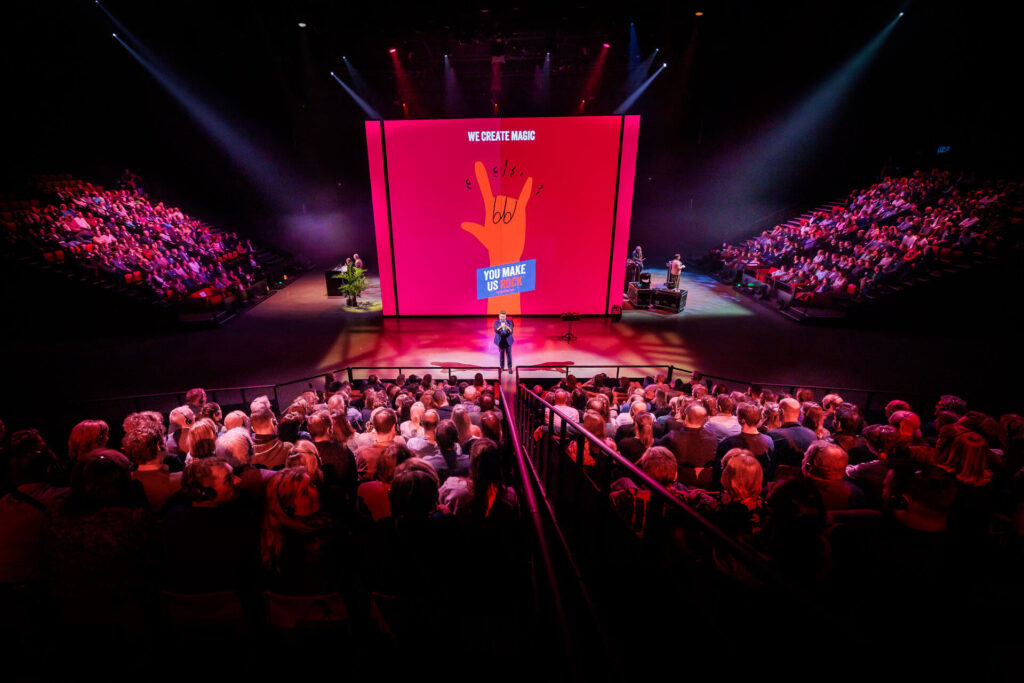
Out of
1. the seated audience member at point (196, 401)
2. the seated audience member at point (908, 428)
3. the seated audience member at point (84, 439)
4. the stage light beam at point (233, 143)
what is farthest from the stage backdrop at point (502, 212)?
the stage light beam at point (233, 143)

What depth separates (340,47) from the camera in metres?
14.6

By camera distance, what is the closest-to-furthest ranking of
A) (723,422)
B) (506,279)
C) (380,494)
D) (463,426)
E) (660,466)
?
1. (380,494)
2. (660,466)
3. (463,426)
4. (723,422)
5. (506,279)

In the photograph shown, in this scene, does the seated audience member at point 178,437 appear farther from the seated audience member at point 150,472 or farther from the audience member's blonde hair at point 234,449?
the audience member's blonde hair at point 234,449

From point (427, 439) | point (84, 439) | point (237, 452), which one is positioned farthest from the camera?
point (427, 439)

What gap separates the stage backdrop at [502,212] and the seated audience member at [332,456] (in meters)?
8.75

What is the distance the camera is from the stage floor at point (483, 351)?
8.34 meters

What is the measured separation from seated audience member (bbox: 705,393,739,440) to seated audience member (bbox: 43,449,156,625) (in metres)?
3.85

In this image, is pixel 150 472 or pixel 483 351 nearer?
pixel 150 472

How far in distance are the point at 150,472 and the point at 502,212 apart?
9344 mm

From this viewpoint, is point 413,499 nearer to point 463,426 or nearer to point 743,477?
point 743,477

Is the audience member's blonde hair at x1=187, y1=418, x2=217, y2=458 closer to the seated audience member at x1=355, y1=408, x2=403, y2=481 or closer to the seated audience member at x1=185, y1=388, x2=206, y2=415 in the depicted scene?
the seated audience member at x1=355, y1=408, x2=403, y2=481

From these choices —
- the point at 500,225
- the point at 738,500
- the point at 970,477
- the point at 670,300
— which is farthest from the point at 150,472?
the point at 670,300

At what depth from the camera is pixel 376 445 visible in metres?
3.15

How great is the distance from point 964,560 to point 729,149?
844 inches
